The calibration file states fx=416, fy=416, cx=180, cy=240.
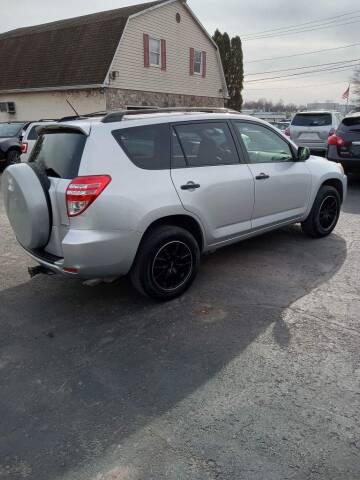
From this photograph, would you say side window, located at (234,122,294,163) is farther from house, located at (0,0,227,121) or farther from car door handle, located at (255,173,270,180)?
house, located at (0,0,227,121)

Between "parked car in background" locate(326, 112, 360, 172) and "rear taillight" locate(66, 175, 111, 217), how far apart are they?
6836 millimetres

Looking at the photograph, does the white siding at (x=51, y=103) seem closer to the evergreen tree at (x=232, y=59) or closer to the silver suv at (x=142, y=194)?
the evergreen tree at (x=232, y=59)

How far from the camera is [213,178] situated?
13.6 ft

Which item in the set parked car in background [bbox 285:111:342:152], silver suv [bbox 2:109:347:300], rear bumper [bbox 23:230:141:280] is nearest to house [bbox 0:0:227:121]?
parked car in background [bbox 285:111:342:152]

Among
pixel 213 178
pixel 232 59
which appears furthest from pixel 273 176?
pixel 232 59

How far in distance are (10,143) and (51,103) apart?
8.93 metres

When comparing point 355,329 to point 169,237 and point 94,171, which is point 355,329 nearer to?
point 169,237

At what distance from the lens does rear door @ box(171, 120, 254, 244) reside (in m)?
3.95

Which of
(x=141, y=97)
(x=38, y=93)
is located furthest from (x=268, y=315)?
(x=38, y=93)

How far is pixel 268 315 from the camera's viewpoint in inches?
145

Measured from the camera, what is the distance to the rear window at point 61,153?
3471 mm

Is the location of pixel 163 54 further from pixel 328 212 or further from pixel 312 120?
pixel 328 212

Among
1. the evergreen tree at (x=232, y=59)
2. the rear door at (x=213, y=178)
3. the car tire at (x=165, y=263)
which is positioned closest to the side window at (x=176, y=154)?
the rear door at (x=213, y=178)

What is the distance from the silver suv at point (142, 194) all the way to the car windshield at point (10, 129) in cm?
1131
